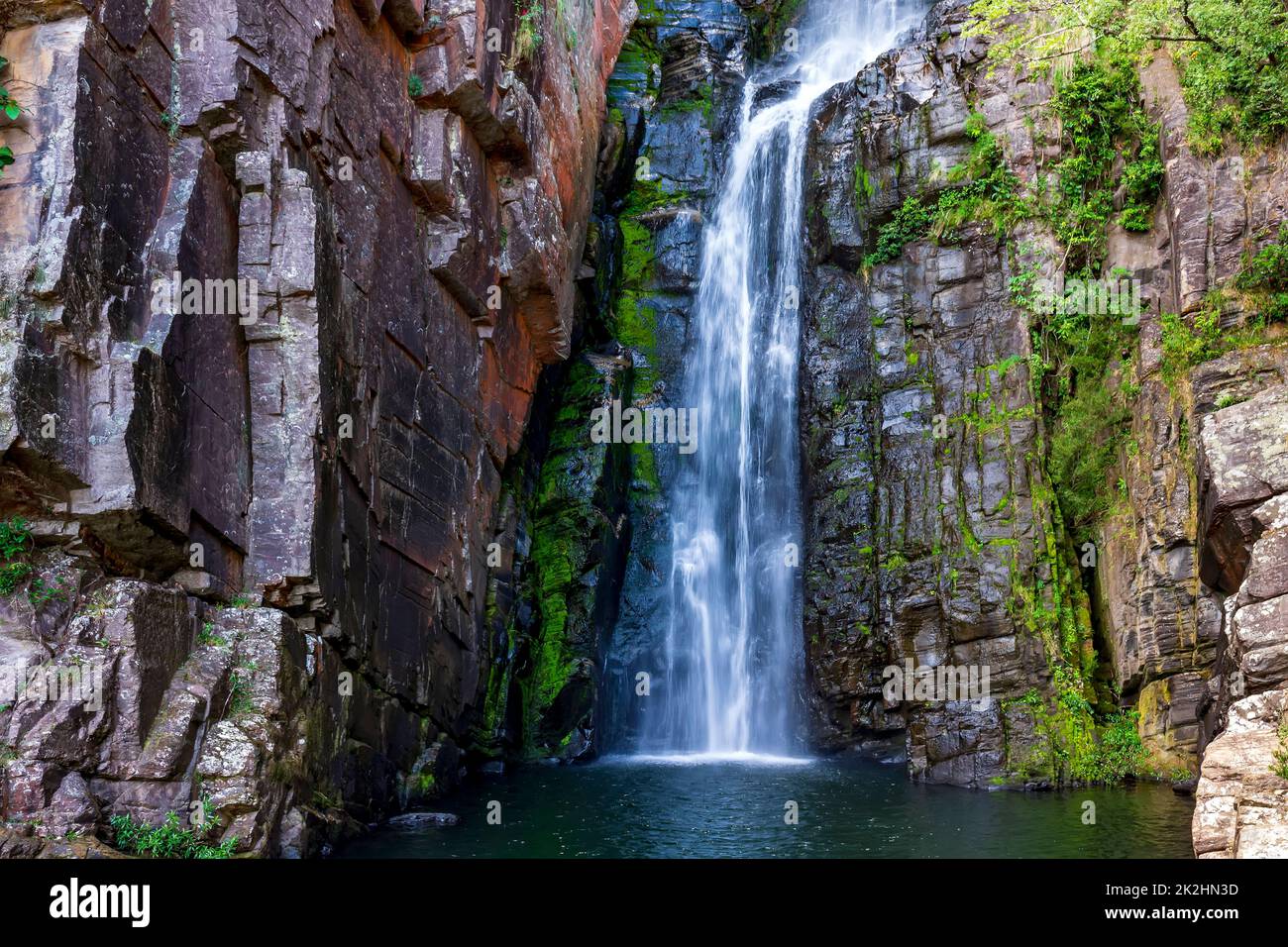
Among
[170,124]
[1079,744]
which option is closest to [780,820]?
[1079,744]

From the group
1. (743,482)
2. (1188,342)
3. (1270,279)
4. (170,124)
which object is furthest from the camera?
(743,482)

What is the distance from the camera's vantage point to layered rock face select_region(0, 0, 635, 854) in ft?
33.7

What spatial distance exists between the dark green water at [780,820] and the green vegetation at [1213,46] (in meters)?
10.6

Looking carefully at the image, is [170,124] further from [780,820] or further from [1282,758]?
[1282,758]

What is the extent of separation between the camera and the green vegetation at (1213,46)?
17.3 m

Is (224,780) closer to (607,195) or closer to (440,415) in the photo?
(440,415)

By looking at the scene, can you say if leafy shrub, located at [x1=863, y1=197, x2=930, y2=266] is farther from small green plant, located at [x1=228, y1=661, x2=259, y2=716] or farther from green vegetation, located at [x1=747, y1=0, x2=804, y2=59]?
small green plant, located at [x1=228, y1=661, x2=259, y2=716]

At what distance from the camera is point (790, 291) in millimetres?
24125

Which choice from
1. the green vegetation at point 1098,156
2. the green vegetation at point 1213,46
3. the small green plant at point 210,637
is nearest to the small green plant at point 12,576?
the small green plant at point 210,637

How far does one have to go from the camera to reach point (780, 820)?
14.3 metres

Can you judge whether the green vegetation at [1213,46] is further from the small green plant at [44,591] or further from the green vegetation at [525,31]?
the small green plant at [44,591]

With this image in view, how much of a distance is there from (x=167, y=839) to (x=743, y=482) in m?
15.1
